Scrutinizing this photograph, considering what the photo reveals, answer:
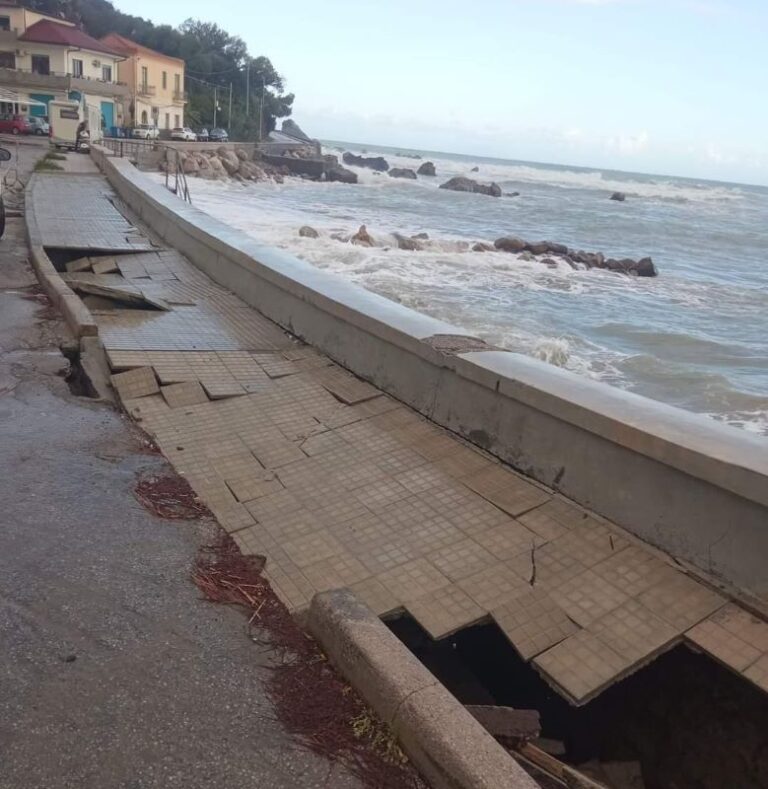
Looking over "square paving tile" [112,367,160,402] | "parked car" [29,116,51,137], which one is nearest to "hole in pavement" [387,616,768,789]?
"square paving tile" [112,367,160,402]

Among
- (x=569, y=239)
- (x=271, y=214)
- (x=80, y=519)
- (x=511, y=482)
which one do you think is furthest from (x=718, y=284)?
(x=80, y=519)

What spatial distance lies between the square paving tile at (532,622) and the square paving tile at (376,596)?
50 cm

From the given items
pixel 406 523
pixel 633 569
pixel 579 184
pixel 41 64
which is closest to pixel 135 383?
pixel 406 523

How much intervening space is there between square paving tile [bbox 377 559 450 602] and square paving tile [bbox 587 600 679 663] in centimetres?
80

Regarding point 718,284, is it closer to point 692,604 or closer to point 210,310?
point 210,310

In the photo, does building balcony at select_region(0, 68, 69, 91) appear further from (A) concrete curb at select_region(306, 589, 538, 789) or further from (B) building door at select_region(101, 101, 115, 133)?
(A) concrete curb at select_region(306, 589, 538, 789)

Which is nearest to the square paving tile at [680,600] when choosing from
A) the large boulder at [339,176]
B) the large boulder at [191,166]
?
the large boulder at [191,166]

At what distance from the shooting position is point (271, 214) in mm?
32969

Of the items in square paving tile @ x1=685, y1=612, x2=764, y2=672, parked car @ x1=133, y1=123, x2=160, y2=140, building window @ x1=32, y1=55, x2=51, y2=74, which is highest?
building window @ x1=32, y1=55, x2=51, y2=74

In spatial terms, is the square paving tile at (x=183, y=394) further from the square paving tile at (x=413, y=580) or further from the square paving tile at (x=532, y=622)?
the square paving tile at (x=532, y=622)

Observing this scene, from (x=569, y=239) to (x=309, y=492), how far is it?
32230mm

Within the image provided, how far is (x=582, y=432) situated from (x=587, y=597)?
3.39ft

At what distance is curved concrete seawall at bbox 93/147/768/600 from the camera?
364 centimetres

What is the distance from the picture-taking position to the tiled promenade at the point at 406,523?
138 inches
